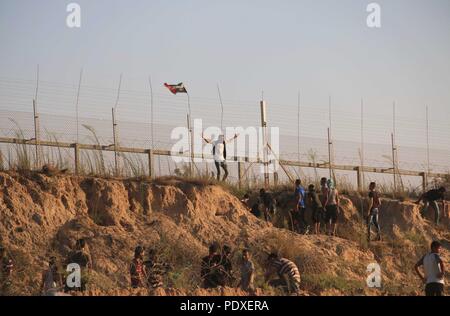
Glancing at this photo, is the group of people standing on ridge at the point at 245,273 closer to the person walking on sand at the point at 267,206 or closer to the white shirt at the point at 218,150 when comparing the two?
the person walking on sand at the point at 267,206

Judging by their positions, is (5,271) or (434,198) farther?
(434,198)

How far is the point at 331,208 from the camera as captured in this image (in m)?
27.6

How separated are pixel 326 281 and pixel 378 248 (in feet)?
16.3

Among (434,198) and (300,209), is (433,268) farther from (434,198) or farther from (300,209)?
(434,198)

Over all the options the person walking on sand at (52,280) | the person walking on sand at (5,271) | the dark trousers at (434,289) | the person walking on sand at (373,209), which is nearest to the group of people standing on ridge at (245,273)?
the dark trousers at (434,289)

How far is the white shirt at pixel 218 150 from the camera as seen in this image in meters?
28.3

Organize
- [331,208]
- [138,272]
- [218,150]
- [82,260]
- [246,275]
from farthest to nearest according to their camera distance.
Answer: [218,150]
[331,208]
[82,260]
[138,272]
[246,275]

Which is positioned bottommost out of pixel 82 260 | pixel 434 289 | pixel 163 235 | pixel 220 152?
pixel 434 289

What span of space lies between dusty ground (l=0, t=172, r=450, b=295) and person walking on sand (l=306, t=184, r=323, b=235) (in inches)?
21.5

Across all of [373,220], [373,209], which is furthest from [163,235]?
[373,220]

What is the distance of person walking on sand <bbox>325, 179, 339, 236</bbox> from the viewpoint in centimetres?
2733

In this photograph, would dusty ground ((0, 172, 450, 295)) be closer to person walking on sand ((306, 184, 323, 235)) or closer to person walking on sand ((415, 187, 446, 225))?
person walking on sand ((306, 184, 323, 235))

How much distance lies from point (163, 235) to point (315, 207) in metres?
4.97
